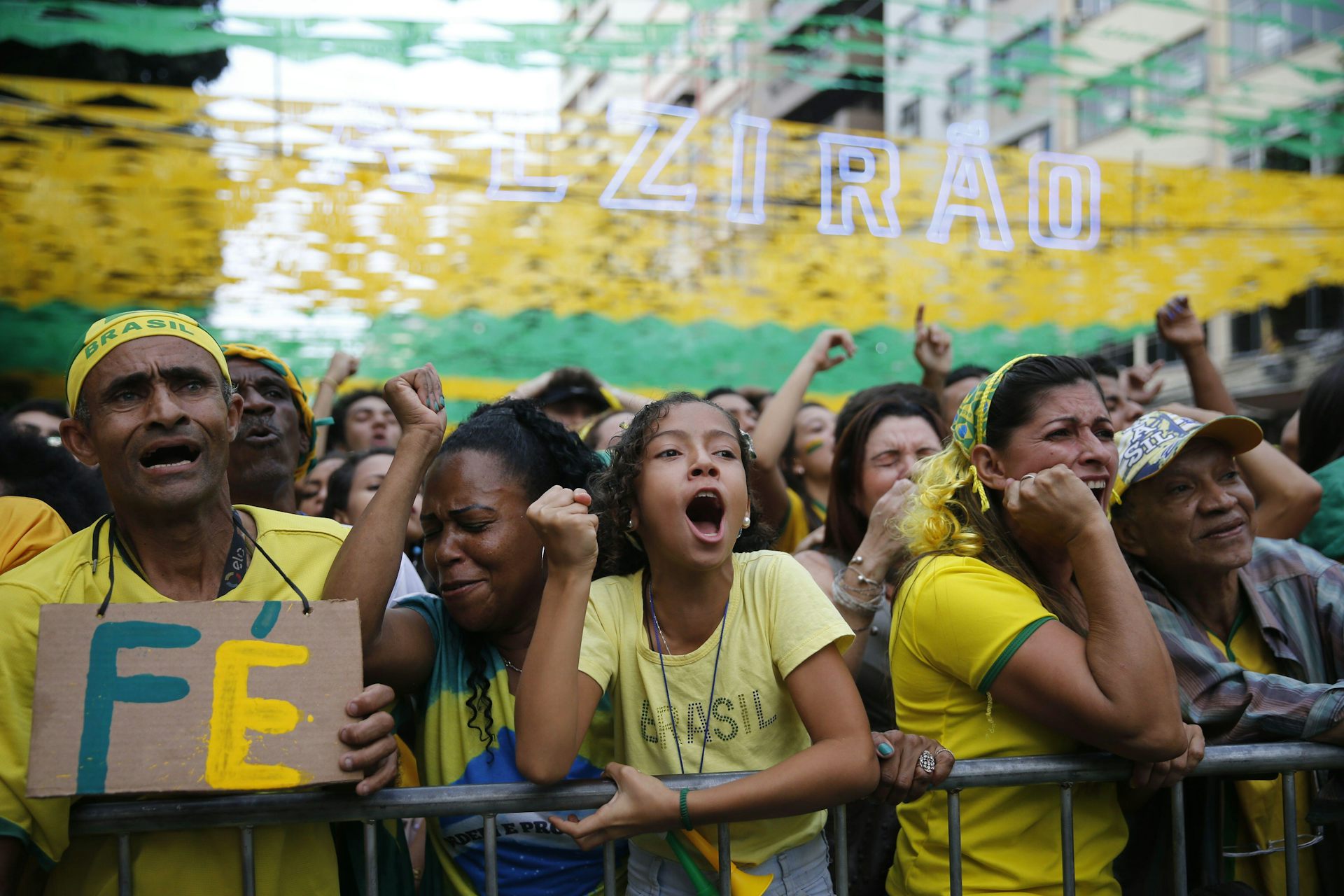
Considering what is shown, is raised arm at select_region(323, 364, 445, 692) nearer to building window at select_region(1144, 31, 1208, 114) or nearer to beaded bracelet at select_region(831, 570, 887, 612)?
beaded bracelet at select_region(831, 570, 887, 612)

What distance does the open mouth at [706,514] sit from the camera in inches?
82.4

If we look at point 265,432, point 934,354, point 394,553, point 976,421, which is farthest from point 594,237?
point 394,553

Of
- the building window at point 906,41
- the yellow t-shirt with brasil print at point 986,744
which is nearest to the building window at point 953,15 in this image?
the building window at point 906,41

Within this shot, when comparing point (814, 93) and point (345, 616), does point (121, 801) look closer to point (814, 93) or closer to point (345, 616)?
point (345, 616)

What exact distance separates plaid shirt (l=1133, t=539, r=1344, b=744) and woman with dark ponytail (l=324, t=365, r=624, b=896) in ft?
4.42

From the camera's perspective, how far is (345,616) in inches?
72.7

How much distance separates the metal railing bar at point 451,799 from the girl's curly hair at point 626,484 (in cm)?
55

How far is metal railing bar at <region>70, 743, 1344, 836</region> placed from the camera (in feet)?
6.04

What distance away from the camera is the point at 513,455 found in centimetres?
Answer: 238

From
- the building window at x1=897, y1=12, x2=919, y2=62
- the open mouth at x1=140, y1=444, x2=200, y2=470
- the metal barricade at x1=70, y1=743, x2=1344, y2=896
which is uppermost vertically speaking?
the building window at x1=897, y1=12, x2=919, y2=62

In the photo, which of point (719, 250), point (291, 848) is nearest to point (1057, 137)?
point (719, 250)

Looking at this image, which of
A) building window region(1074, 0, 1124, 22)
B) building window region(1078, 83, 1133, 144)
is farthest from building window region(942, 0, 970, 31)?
building window region(1074, 0, 1124, 22)

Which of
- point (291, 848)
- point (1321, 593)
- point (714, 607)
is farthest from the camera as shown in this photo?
point (1321, 593)

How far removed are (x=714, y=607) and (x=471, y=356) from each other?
20.3 ft
